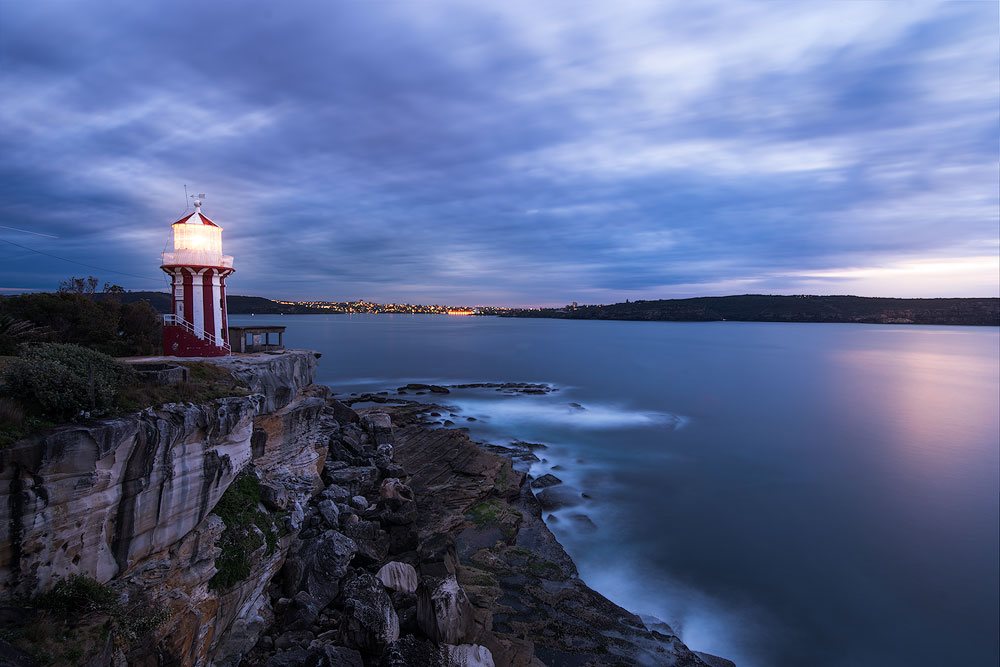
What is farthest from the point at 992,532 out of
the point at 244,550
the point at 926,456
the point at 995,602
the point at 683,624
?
the point at 244,550

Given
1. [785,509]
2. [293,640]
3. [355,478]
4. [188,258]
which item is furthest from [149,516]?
[785,509]

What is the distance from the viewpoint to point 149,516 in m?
8.08

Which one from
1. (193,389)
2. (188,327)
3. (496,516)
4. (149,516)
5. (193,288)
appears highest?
(193,288)

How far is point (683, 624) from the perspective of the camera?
12375 millimetres

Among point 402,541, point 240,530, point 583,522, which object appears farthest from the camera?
point 583,522

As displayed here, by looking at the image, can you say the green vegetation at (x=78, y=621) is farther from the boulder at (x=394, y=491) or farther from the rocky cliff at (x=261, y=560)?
the boulder at (x=394, y=491)

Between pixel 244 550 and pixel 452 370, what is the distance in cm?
4640

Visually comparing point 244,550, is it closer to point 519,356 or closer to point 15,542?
point 15,542

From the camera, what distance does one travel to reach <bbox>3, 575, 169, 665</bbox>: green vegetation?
590 cm

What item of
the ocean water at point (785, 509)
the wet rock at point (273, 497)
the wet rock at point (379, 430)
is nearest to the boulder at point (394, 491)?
the wet rock at point (273, 497)

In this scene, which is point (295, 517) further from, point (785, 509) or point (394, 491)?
point (785, 509)

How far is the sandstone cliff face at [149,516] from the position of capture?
6.43 meters

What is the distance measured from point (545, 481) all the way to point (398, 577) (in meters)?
10.7

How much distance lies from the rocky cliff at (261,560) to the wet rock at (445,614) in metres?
0.03
